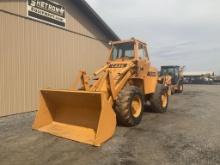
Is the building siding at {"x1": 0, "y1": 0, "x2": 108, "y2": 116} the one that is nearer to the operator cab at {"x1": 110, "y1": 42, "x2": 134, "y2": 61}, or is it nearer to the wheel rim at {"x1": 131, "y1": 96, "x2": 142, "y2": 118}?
the operator cab at {"x1": 110, "y1": 42, "x2": 134, "y2": 61}

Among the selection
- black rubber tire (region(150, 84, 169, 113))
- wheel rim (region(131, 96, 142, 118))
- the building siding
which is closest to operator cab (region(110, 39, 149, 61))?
black rubber tire (region(150, 84, 169, 113))

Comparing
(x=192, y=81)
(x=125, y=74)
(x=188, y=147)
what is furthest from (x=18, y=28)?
(x=192, y=81)

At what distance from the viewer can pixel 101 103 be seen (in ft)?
18.2

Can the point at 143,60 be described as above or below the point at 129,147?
above

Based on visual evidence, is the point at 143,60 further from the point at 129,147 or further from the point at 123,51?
the point at 129,147

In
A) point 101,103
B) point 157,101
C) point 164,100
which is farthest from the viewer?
point 164,100

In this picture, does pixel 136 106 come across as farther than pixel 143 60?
No

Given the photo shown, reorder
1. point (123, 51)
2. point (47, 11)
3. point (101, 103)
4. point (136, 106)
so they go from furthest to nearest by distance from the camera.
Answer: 1. point (47, 11)
2. point (123, 51)
3. point (136, 106)
4. point (101, 103)

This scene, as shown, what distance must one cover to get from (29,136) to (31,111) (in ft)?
11.9

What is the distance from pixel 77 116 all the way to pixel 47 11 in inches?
227

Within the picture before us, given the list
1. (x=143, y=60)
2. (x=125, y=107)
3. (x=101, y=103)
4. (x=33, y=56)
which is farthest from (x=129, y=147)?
(x=33, y=56)

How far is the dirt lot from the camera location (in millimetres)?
4488

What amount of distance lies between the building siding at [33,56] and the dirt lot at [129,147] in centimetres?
181

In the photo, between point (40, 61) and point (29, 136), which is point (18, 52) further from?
point (29, 136)
